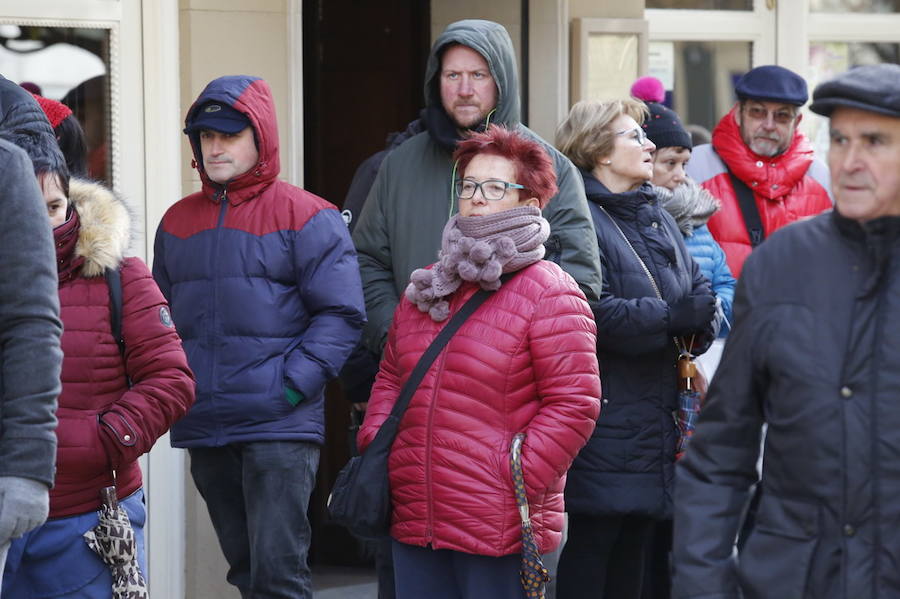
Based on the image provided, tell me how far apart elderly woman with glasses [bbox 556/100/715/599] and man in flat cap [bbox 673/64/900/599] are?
204 centimetres

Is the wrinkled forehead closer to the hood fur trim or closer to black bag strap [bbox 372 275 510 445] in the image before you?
black bag strap [bbox 372 275 510 445]

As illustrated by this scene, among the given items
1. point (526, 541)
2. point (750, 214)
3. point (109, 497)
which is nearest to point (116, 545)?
point (109, 497)

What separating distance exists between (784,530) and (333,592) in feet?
14.0

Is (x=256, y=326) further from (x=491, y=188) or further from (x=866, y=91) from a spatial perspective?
(x=866, y=91)

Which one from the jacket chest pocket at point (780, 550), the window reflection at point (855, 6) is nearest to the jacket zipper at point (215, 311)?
the jacket chest pocket at point (780, 550)

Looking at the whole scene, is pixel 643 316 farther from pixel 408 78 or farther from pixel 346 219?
pixel 408 78

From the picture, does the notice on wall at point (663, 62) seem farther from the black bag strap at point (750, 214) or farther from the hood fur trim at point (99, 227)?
the hood fur trim at point (99, 227)

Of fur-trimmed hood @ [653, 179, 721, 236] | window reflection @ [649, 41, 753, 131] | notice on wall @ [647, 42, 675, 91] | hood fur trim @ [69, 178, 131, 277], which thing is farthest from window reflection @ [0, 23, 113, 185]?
window reflection @ [649, 41, 753, 131]

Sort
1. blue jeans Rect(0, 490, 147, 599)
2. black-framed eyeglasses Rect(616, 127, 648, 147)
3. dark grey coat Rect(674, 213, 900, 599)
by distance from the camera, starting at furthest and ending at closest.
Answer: black-framed eyeglasses Rect(616, 127, 648, 147), blue jeans Rect(0, 490, 147, 599), dark grey coat Rect(674, 213, 900, 599)

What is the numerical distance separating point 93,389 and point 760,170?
3052 millimetres

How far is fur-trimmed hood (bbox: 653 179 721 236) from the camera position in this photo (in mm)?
6039

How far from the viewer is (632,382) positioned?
5426 mm

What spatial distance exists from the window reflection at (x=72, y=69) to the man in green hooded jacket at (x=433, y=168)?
1296 millimetres

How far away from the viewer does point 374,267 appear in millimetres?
5574
